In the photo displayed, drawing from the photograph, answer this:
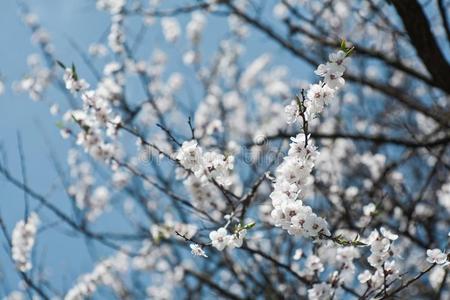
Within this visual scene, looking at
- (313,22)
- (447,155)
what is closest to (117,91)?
(313,22)

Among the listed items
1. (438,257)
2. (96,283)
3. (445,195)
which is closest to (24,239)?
(96,283)

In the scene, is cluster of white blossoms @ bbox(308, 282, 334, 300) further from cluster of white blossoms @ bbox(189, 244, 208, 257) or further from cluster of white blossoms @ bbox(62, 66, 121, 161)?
cluster of white blossoms @ bbox(62, 66, 121, 161)

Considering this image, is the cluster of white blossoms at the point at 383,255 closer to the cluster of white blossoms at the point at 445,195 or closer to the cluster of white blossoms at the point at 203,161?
the cluster of white blossoms at the point at 203,161

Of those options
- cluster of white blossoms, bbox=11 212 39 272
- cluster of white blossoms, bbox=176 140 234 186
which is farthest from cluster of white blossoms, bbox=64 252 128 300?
cluster of white blossoms, bbox=176 140 234 186

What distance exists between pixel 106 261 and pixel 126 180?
95 centimetres

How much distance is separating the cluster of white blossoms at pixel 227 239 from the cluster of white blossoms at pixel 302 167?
0.22 meters

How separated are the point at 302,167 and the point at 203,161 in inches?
23.6

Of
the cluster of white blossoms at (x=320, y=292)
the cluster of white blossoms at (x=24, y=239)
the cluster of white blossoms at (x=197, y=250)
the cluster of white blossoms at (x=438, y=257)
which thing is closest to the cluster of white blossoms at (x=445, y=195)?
the cluster of white blossoms at (x=320, y=292)

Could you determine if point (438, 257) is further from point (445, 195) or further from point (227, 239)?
point (445, 195)

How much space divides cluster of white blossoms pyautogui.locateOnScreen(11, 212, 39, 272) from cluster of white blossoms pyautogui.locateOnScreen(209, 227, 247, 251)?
2.29 m

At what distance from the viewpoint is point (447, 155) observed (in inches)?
258

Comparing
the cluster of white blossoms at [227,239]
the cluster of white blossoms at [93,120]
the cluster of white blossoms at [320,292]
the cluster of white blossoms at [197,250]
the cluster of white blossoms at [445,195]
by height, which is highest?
the cluster of white blossoms at [445,195]

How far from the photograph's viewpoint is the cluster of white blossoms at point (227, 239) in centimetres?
252

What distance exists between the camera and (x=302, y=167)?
250 cm
